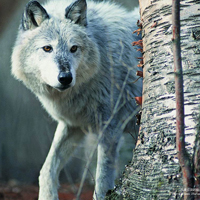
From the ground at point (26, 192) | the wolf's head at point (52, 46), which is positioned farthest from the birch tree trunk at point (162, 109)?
the ground at point (26, 192)

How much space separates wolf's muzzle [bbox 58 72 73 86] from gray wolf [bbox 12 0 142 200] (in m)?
0.01

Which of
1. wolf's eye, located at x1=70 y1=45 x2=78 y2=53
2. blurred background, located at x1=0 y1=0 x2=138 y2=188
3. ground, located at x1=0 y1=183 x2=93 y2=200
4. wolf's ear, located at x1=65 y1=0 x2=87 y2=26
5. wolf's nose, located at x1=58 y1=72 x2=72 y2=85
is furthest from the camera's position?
blurred background, located at x1=0 y1=0 x2=138 y2=188

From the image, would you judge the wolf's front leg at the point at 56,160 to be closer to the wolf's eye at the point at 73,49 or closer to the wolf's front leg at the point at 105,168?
the wolf's front leg at the point at 105,168

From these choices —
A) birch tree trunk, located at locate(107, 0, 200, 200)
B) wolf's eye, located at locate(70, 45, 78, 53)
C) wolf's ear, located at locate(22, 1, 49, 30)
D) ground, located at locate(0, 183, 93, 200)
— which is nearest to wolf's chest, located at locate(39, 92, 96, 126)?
wolf's eye, located at locate(70, 45, 78, 53)

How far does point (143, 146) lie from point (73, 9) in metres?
2.23

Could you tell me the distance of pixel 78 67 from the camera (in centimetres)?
362

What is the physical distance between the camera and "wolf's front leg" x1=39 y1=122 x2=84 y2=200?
4.03m

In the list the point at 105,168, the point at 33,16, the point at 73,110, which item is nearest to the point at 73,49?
the point at 33,16

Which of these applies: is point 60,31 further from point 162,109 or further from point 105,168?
point 162,109

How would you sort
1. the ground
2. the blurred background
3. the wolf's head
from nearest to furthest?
the wolf's head → the ground → the blurred background

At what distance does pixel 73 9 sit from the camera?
3645 millimetres

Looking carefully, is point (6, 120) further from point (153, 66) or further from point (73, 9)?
point (153, 66)

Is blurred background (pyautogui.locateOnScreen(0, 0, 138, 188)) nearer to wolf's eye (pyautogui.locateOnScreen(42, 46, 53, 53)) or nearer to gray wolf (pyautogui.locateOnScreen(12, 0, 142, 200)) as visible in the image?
gray wolf (pyautogui.locateOnScreen(12, 0, 142, 200))

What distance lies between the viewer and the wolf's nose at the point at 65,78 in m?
3.12
